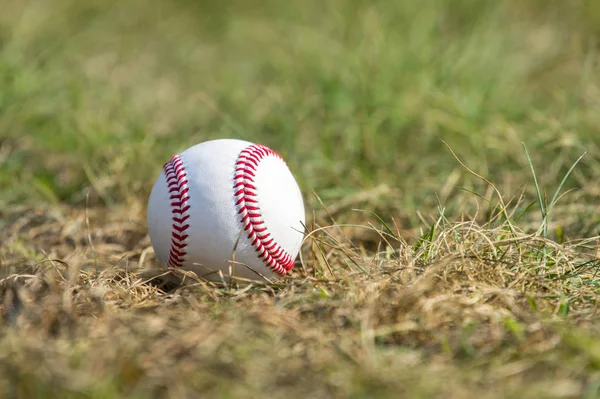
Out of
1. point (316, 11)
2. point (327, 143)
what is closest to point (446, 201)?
point (327, 143)

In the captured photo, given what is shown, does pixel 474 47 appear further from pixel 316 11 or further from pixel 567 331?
pixel 567 331

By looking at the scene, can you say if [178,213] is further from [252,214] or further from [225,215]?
[252,214]

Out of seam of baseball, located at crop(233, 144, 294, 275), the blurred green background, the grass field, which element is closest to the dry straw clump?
the grass field

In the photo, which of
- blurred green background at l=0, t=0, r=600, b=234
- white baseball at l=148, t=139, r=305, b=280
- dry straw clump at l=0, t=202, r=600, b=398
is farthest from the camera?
blurred green background at l=0, t=0, r=600, b=234

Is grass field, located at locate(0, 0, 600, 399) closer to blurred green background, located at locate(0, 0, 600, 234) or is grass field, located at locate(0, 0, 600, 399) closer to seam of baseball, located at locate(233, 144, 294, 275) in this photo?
blurred green background, located at locate(0, 0, 600, 234)

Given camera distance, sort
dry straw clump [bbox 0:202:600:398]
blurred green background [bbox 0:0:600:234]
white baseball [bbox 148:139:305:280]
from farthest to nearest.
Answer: blurred green background [bbox 0:0:600:234]
white baseball [bbox 148:139:305:280]
dry straw clump [bbox 0:202:600:398]

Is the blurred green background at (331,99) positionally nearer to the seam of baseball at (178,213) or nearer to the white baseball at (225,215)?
the white baseball at (225,215)

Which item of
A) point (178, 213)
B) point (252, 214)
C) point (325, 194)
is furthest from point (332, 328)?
point (325, 194)
